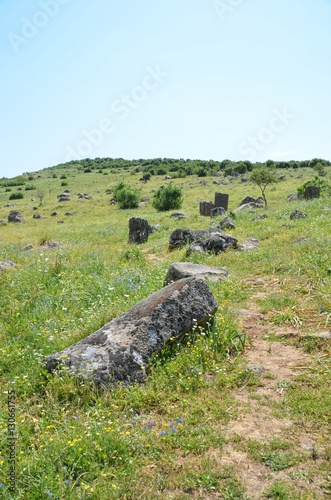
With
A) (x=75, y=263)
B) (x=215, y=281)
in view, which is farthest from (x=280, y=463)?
(x=75, y=263)

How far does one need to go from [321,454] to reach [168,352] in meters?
2.44

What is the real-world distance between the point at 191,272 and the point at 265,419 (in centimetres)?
447

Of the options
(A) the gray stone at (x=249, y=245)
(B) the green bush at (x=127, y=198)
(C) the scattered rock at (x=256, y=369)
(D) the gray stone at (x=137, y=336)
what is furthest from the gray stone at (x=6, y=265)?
(B) the green bush at (x=127, y=198)

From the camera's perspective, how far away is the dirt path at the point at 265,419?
3.47 m

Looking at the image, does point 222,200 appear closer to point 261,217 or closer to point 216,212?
point 216,212

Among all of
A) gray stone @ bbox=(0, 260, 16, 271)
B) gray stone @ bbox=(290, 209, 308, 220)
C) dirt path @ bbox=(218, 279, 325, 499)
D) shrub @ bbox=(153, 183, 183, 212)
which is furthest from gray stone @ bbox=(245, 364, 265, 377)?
shrub @ bbox=(153, 183, 183, 212)

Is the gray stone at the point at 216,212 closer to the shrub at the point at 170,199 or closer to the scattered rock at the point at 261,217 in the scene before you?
the scattered rock at the point at 261,217

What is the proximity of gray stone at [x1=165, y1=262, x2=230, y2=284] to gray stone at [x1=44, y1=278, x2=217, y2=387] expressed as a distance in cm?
Answer: 196

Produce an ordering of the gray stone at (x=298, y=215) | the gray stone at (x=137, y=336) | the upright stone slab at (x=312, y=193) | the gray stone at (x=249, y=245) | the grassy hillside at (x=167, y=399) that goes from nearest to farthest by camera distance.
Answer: the grassy hillside at (x=167, y=399)
the gray stone at (x=137, y=336)
the gray stone at (x=249, y=245)
the gray stone at (x=298, y=215)
the upright stone slab at (x=312, y=193)

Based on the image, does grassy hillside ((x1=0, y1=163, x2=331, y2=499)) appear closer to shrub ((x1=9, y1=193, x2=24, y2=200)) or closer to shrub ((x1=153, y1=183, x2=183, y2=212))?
shrub ((x1=153, y1=183, x2=183, y2=212))

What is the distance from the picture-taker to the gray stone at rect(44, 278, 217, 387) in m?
5.13

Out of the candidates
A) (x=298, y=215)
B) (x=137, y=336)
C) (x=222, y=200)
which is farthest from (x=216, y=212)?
(x=137, y=336)

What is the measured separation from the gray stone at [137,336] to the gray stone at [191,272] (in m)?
A: 1.96

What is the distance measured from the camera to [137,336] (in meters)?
5.51
